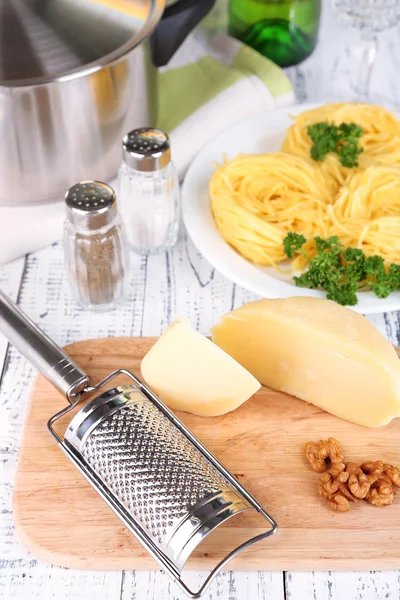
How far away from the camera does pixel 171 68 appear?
2.42 metres

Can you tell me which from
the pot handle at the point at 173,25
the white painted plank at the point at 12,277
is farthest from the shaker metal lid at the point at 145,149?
the white painted plank at the point at 12,277

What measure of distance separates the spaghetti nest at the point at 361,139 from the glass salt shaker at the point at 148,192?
36 centimetres

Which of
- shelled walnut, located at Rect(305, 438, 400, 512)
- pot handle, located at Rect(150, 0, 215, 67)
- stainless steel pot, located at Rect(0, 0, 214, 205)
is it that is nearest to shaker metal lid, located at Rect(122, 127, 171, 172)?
stainless steel pot, located at Rect(0, 0, 214, 205)

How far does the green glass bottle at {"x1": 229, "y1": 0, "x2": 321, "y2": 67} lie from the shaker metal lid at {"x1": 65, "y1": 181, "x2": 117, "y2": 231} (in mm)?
1043

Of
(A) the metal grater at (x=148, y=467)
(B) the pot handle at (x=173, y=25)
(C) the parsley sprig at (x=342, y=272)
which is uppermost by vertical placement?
(B) the pot handle at (x=173, y=25)

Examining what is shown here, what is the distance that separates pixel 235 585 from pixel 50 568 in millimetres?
327

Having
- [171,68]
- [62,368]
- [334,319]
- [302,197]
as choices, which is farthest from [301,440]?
[171,68]

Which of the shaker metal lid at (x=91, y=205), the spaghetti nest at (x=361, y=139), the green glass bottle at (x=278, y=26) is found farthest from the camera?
the green glass bottle at (x=278, y=26)

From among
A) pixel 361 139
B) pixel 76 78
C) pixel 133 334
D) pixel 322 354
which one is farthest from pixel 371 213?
pixel 76 78

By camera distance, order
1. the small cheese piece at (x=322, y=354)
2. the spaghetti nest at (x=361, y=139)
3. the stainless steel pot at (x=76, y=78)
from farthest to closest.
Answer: the spaghetti nest at (x=361, y=139) → the stainless steel pot at (x=76, y=78) → the small cheese piece at (x=322, y=354)

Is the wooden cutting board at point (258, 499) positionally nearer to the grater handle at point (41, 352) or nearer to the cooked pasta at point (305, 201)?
the grater handle at point (41, 352)

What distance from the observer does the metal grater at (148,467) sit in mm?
1303

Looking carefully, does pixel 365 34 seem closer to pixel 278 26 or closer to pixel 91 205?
pixel 278 26

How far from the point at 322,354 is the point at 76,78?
2.64 feet
